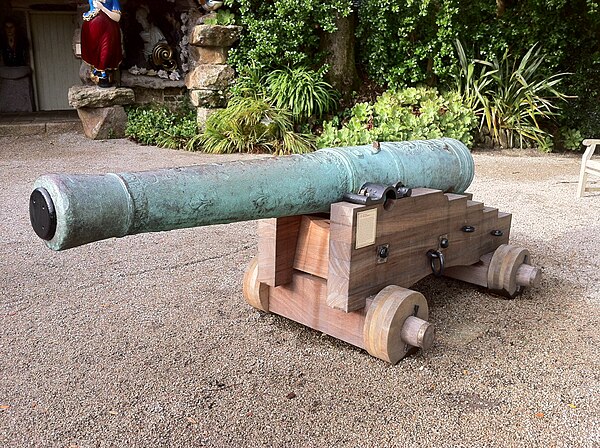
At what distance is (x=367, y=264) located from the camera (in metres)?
2.66

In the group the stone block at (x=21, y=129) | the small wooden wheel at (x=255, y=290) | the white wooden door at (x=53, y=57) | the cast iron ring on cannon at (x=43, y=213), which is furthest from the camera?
the white wooden door at (x=53, y=57)

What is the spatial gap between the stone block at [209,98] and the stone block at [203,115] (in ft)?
0.21

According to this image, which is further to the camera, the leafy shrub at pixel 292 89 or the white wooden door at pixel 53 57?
the white wooden door at pixel 53 57

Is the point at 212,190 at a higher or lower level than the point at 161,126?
higher

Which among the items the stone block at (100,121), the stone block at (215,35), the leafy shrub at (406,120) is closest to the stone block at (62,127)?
the stone block at (100,121)

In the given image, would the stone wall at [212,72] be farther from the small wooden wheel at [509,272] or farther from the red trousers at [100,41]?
the small wooden wheel at [509,272]

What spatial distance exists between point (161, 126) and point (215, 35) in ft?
5.11

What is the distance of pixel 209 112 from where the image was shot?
9188 millimetres

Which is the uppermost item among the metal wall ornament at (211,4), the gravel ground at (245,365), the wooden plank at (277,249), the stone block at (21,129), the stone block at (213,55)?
the metal wall ornament at (211,4)

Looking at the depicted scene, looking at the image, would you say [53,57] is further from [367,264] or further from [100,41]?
[367,264]

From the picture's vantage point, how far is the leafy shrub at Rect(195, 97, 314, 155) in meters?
8.43

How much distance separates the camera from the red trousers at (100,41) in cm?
926

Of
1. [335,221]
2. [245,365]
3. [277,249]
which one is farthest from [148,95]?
[335,221]

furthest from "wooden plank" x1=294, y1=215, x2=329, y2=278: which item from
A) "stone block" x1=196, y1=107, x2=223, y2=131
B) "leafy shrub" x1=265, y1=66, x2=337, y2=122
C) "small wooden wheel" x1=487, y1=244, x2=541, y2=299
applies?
"stone block" x1=196, y1=107, x2=223, y2=131
